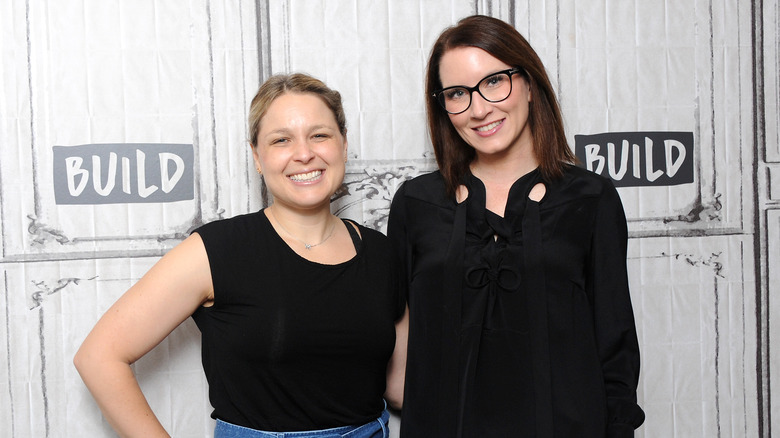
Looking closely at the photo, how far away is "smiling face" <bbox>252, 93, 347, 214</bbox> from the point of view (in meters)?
1.32

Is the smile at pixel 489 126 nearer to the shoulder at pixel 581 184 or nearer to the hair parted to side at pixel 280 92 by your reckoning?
the shoulder at pixel 581 184

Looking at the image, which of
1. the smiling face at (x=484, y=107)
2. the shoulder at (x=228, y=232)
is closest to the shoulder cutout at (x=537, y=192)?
the smiling face at (x=484, y=107)

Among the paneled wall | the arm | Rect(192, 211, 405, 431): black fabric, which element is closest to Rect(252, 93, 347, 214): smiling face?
Rect(192, 211, 405, 431): black fabric

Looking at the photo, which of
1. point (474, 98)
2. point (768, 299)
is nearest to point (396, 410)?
point (474, 98)

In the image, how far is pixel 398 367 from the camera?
1.56 metres

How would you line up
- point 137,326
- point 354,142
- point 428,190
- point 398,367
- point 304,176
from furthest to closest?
point 354,142 → point 398,367 → point 428,190 → point 304,176 → point 137,326

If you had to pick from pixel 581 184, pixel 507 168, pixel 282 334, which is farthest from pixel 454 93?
pixel 282 334

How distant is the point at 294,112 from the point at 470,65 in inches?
14.3

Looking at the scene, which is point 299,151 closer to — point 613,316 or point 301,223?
point 301,223

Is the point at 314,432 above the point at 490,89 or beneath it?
beneath

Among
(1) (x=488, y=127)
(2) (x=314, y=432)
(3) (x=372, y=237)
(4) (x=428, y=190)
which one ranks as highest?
(1) (x=488, y=127)

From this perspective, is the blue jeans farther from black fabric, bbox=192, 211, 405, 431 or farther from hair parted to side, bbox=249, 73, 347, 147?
hair parted to side, bbox=249, 73, 347, 147

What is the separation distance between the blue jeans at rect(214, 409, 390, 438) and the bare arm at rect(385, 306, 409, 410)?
6.4 inches

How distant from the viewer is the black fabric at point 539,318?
1278 mm
